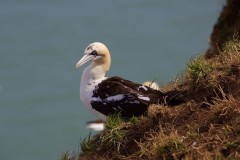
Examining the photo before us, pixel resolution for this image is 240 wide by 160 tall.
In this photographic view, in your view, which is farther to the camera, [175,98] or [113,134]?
[175,98]

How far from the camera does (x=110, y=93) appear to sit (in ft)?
28.5

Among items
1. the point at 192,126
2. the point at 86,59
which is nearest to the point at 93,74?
the point at 86,59

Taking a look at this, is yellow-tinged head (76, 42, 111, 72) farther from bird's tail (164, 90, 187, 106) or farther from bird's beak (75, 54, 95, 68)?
bird's tail (164, 90, 187, 106)

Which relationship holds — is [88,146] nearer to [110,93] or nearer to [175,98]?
[110,93]

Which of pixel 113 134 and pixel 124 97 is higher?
pixel 124 97

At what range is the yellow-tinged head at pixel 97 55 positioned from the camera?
30.6 ft

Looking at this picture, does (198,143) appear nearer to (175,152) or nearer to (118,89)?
(175,152)

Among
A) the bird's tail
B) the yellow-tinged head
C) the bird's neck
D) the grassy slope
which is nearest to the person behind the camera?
the grassy slope

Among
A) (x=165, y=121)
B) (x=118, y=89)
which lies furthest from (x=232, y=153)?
(x=118, y=89)

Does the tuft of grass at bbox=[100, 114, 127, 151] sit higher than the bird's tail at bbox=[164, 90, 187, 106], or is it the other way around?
the bird's tail at bbox=[164, 90, 187, 106]

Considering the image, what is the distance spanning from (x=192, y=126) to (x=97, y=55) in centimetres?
247

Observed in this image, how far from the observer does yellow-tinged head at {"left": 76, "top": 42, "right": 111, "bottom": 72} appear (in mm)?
9312

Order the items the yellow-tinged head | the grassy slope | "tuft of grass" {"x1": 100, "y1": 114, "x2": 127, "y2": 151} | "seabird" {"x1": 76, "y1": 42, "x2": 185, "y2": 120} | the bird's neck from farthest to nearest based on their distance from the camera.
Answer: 1. the yellow-tinged head
2. the bird's neck
3. "seabird" {"x1": 76, "y1": 42, "x2": 185, "y2": 120}
4. "tuft of grass" {"x1": 100, "y1": 114, "x2": 127, "y2": 151}
5. the grassy slope

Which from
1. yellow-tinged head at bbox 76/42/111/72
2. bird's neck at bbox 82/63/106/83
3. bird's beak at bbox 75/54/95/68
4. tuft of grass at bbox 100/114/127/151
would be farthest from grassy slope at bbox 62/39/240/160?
bird's beak at bbox 75/54/95/68
